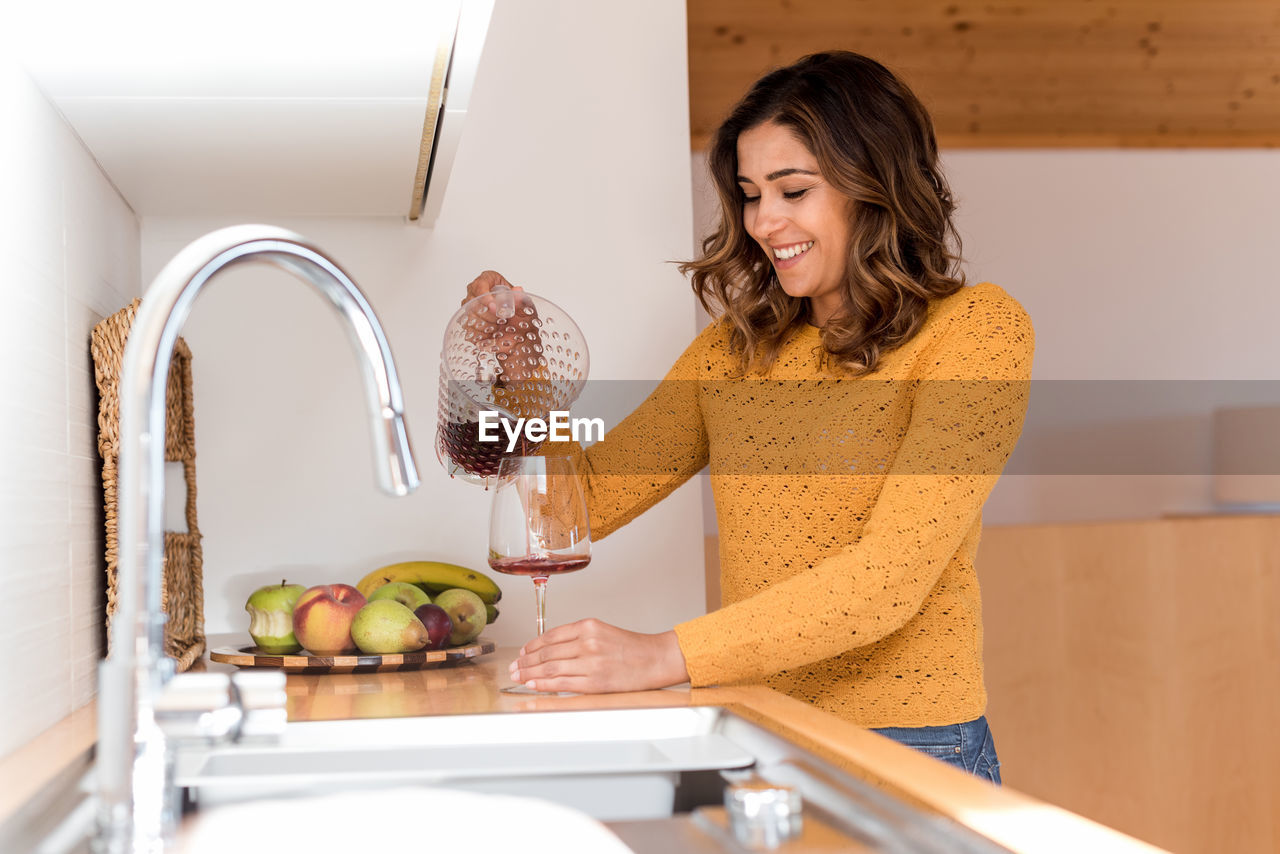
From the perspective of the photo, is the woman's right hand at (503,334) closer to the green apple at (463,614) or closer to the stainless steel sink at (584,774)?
the green apple at (463,614)

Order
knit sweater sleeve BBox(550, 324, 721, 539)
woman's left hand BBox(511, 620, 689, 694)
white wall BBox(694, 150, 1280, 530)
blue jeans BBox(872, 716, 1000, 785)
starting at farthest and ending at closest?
white wall BBox(694, 150, 1280, 530) < knit sweater sleeve BBox(550, 324, 721, 539) < blue jeans BBox(872, 716, 1000, 785) < woman's left hand BBox(511, 620, 689, 694)

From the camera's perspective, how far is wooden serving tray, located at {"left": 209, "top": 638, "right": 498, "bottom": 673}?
46.1 inches

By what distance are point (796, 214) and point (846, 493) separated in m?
0.30

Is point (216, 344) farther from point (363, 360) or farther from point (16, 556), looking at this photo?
point (363, 360)

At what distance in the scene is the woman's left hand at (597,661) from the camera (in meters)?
1.00

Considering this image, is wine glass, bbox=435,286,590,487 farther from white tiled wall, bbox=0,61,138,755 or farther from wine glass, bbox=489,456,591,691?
white tiled wall, bbox=0,61,138,755

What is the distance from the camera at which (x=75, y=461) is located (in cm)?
99

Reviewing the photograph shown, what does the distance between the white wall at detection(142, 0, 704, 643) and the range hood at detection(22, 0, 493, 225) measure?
0.28 m

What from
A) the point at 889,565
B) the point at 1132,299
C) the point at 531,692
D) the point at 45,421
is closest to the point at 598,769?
the point at 531,692

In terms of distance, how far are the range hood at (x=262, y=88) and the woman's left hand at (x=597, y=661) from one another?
0.45m

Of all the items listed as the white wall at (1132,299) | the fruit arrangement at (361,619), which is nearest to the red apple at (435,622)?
the fruit arrangement at (361,619)

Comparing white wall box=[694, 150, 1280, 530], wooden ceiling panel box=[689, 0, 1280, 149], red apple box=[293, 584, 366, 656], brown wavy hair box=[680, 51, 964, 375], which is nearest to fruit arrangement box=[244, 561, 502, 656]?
red apple box=[293, 584, 366, 656]

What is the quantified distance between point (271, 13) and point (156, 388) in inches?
14.7

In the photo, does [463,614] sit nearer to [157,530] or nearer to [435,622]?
[435,622]
